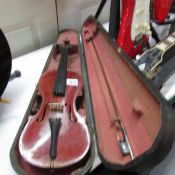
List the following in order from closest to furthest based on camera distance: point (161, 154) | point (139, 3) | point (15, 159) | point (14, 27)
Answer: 1. point (161, 154)
2. point (15, 159)
3. point (139, 3)
4. point (14, 27)

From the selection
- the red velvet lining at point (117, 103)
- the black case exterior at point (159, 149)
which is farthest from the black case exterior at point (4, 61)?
the black case exterior at point (159, 149)

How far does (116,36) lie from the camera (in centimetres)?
77

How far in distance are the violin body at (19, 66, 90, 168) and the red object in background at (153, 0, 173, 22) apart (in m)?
0.47

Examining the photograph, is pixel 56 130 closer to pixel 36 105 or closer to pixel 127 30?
pixel 36 105

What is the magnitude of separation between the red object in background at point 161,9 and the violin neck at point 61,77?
14.7 inches

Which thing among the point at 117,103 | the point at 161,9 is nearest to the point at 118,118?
the point at 117,103

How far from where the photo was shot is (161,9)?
83cm

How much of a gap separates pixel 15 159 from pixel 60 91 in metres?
0.22

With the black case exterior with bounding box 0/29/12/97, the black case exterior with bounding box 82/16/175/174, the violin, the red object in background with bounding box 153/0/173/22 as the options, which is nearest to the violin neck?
the violin

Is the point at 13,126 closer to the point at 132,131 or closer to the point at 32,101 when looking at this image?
the point at 32,101

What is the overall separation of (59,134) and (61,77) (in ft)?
0.71

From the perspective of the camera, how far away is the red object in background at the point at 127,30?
700mm

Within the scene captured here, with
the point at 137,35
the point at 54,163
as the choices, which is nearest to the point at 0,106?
the point at 54,163

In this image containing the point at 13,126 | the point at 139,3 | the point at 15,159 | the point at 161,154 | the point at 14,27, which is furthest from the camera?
the point at 14,27
